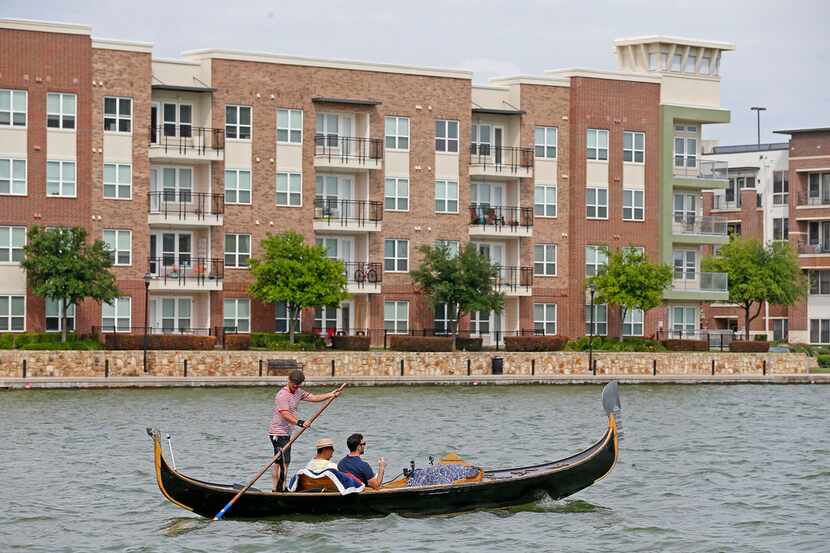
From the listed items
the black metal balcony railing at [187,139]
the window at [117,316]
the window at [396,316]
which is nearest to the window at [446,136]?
the window at [396,316]

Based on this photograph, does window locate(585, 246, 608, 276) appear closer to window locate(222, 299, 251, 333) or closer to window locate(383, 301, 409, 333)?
window locate(383, 301, 409, 333)

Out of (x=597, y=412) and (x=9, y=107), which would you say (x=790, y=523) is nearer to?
(x=597, y=412)

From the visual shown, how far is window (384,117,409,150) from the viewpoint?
81.4 m

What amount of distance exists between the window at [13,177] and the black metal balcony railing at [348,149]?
14.6 metres

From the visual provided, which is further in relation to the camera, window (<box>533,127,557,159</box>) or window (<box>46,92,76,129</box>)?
window (<box>533,127,557,159</box>)

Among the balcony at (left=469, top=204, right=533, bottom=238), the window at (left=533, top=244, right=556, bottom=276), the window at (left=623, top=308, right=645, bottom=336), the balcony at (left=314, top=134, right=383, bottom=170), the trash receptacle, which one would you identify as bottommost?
the trash receptacle

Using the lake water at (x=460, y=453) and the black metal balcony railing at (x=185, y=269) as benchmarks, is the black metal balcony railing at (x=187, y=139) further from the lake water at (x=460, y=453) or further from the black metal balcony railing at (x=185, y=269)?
the lake water at (x=460, y=453)

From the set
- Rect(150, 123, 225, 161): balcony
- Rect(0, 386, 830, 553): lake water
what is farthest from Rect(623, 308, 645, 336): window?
Rect(150, 123, 225, 161): balcony

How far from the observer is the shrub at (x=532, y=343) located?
3034 inches

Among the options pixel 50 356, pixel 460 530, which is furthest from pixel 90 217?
pixel 460 530

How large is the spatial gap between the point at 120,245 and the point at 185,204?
4052mm

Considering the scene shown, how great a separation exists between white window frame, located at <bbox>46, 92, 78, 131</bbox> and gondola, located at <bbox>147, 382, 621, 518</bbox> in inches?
1791

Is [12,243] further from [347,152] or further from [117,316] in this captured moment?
[347,152]

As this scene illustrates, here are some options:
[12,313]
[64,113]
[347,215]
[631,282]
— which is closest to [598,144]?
[631,282]
